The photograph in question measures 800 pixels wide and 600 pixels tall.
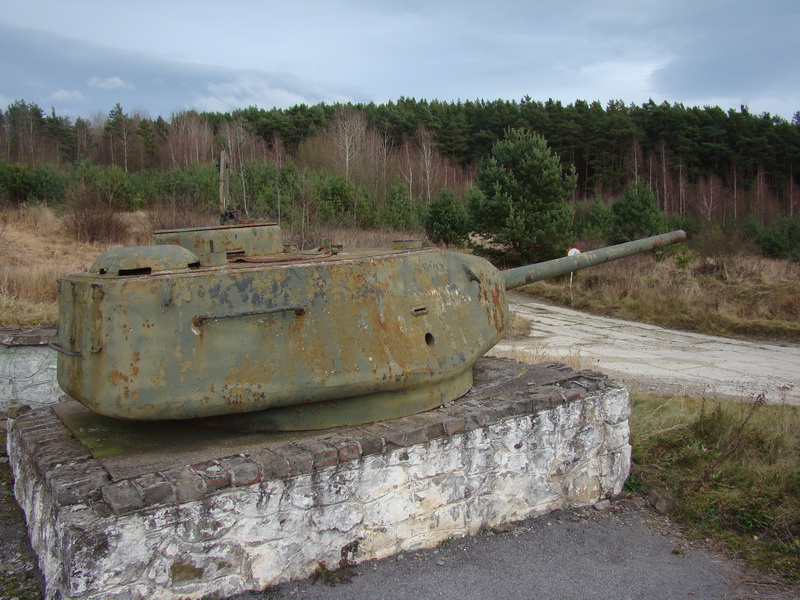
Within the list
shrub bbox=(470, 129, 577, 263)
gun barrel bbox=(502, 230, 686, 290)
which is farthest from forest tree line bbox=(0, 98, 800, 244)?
gun barrel bbox=(502, 230, 686, 290)

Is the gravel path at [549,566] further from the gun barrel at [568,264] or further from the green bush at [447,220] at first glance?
the green bush at [447,220]

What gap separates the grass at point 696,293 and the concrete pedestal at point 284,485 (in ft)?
35.1

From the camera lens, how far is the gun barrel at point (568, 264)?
549cm

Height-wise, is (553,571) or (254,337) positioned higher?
(254,337)

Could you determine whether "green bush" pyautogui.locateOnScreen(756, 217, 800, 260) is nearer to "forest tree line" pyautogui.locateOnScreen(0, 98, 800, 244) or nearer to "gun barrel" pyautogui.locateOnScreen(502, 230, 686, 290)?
"forest tree line" pyautogui.locateOnScreen(0, 98, 800, 244)

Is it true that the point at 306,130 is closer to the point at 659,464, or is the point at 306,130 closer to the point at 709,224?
the point at 709,224

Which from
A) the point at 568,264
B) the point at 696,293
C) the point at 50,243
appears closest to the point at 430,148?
the point at 696,293

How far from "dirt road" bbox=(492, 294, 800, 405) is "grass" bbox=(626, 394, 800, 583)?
7.57 ft

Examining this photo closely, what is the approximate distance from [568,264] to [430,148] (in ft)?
98.7

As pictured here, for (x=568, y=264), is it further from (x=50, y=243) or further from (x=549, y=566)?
(x=50, y=243)

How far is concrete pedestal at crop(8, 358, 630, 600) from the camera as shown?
325 centimetres

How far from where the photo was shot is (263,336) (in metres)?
3.74

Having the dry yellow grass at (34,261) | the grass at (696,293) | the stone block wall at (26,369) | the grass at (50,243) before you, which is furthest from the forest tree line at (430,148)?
the stone block wall at (26,369)

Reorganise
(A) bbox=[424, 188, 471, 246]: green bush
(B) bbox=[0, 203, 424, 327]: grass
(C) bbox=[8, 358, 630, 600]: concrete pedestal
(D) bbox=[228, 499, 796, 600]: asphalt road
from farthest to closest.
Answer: (A) bbox=[424, 188, 471, 246]: green bush
(B) bbox=[0, 203, 424, 327]: grass
(D) bbox=[228, 499, 796, 600]: asphalt road
(C) bbox=[8, 358, 630, 600]: concrete pedestal
